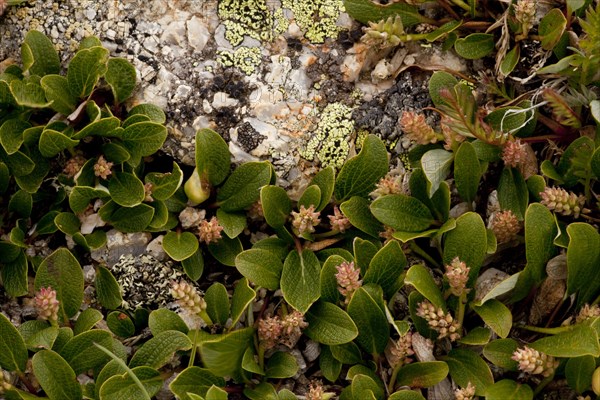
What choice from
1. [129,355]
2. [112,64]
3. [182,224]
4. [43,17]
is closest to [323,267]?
[182,224]

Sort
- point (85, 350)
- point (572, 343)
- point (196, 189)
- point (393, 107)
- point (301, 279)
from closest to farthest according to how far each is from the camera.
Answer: point (572, 343), point (85, 350), point (301, 279), point (196, 189), point (393, 107)

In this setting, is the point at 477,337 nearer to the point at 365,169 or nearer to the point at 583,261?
the point at 583,261

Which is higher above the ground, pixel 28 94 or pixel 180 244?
pixel 28 94

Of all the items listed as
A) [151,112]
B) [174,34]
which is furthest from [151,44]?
[151,112]

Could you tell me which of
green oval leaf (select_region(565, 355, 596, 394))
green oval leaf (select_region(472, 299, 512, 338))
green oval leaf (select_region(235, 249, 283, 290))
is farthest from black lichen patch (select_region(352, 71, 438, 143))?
green oval leaf (select_region(565, 355, 596, 394))

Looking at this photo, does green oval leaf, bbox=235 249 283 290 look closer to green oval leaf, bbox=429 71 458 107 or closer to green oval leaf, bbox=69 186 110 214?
green oval leaf, bbox=69 186 110 214

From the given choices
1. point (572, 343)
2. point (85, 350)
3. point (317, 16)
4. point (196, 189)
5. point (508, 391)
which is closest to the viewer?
point (572, 343)

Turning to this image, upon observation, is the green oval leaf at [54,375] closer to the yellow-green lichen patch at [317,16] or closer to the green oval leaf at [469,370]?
the green oval leaf at [469,370]

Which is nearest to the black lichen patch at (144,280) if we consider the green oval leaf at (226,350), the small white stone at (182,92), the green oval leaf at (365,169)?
the green oval leaf at (226,350)
